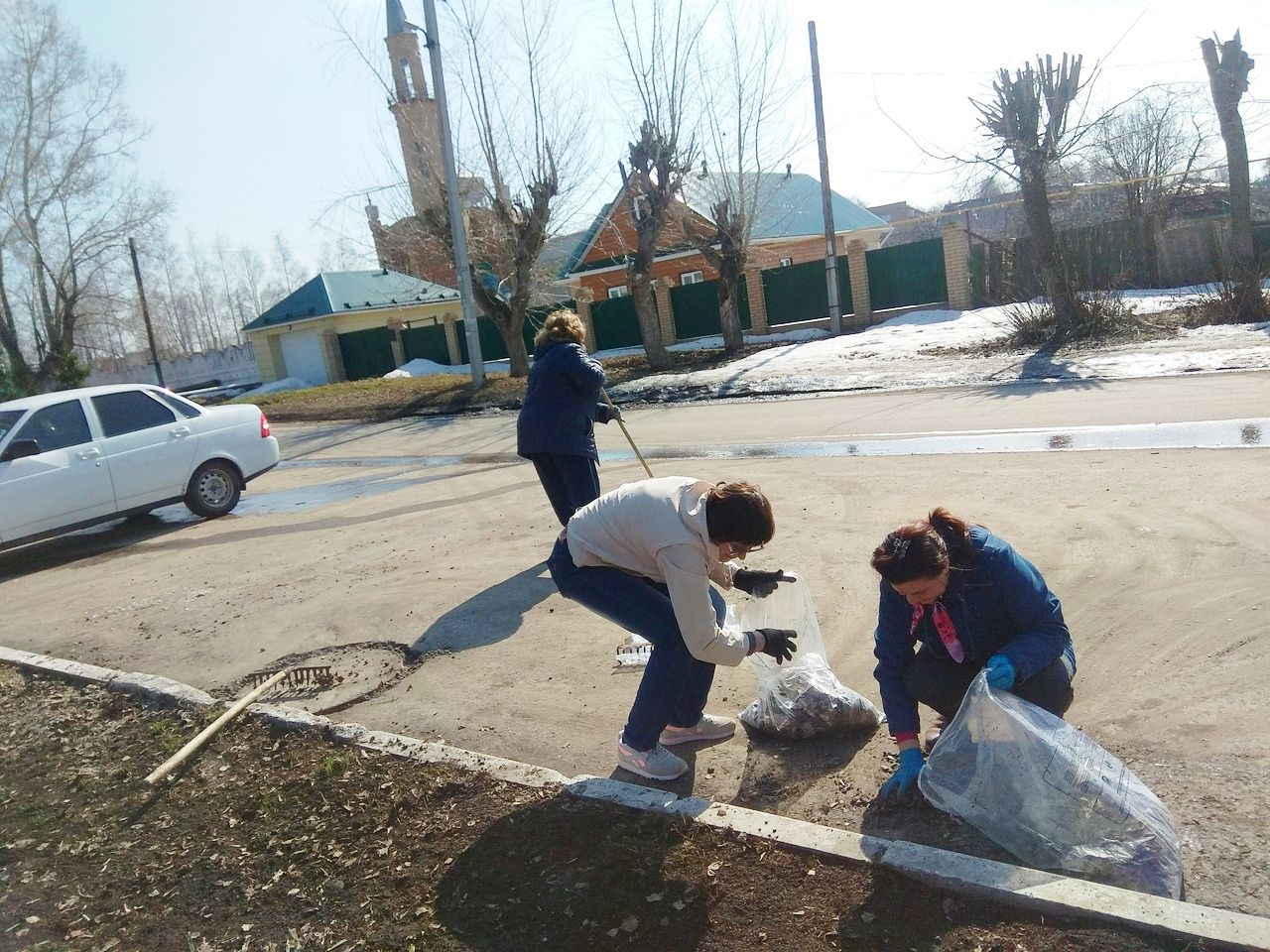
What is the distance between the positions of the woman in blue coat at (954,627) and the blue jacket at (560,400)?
3084 mm

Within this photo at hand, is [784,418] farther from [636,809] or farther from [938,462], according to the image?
[636,809]

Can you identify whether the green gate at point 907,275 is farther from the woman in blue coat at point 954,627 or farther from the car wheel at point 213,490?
the woman in blue coat at point 954,627

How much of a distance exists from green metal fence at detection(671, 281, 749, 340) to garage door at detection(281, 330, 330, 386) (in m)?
17.6

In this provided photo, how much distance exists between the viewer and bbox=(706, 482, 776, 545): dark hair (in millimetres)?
3189

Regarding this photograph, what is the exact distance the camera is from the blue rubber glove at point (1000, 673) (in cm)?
309

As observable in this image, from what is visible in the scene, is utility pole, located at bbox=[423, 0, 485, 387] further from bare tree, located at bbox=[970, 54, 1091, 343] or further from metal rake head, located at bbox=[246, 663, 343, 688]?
metal rake head, located at bbox=[246, 663, 343, 688]

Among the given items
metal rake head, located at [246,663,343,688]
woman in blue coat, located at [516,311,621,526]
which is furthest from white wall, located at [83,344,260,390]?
metal rake head, located at [246,663,343,688]

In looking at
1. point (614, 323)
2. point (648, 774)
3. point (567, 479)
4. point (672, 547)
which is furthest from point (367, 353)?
point (672, 547)

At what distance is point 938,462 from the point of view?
870cm

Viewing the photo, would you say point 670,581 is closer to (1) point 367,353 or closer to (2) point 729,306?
(2) point 729,306

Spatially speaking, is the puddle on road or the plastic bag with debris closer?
the plastic bag with debris

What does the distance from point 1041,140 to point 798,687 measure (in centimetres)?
1699

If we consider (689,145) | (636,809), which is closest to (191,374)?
(689,145)

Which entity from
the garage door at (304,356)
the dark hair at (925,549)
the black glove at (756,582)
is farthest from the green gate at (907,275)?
the dark hair at (925,549)
